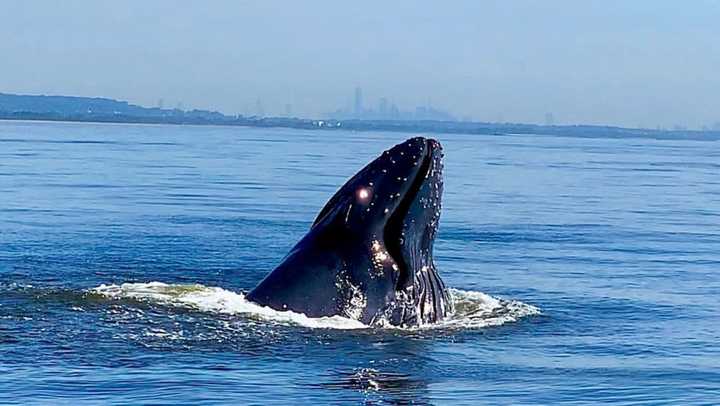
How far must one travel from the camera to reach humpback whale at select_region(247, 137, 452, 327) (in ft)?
36.5

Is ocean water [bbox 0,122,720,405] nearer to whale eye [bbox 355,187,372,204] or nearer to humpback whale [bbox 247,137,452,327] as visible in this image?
humpback whale [bbox 247,137,452,327]

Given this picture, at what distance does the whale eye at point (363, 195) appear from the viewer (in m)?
11.4

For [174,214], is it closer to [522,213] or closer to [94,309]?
A: [522,213]

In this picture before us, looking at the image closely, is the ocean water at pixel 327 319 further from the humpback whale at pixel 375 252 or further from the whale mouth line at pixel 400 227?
the whale mouth line at pixel 400 227

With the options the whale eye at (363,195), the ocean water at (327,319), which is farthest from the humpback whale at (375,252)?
the ocean water at (327,319)

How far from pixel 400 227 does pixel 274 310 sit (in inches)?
48.2

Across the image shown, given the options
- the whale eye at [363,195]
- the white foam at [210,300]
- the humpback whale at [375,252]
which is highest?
the whale eye at [363,195]

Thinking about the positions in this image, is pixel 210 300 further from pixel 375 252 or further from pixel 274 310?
pixel 375 252

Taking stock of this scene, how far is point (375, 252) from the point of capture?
11.3 meters

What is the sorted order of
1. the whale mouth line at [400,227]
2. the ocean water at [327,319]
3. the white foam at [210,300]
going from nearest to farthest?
the ocean water at [327,319] < the white foam at [210,300] < the whale mouth line at [400,227]

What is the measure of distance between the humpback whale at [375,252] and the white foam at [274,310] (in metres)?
0.07

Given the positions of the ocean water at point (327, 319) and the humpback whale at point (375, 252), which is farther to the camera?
the humpback whale at point (375, 252)

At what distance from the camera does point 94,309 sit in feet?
40.9

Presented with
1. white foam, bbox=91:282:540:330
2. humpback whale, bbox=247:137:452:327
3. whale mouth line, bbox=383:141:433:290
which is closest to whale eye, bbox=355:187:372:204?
humpback whale, bbox=247:137:452:327
